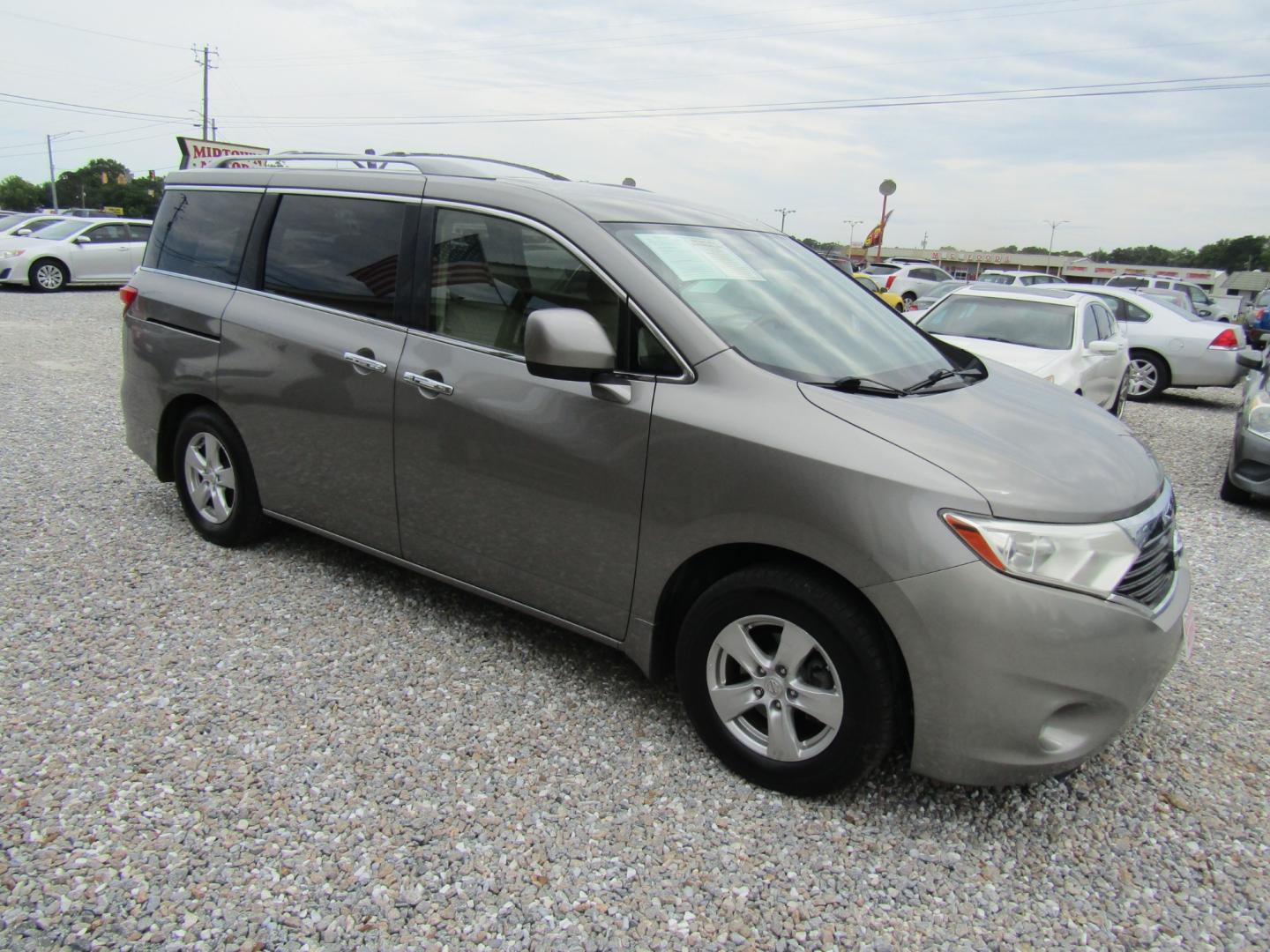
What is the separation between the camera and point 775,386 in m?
2.56

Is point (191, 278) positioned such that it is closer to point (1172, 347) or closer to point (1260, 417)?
point (1260, 417)

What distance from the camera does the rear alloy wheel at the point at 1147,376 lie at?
11.4 metres

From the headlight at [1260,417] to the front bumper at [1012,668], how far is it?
4.68m

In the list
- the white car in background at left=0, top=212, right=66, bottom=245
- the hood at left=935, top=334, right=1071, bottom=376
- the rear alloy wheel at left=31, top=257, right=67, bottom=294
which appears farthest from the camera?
the white car in background at left=0, top=212, right=66, bottom=245

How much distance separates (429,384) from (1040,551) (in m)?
2.10

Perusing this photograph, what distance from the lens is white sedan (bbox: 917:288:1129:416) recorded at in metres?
7.21

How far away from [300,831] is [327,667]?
94cm

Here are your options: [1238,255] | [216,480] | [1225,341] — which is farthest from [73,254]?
[1238,255]

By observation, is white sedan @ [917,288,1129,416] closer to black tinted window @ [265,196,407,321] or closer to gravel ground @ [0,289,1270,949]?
gravel ground @ [0,289,1270,949]

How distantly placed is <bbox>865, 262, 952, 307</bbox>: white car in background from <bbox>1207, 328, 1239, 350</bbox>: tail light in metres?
12.3

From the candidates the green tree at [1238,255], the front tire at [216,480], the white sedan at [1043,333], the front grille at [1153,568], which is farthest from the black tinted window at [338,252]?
the green tree at [1238,255]

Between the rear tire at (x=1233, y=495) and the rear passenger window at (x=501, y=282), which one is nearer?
the rear passenger window at (x=501, y=282)

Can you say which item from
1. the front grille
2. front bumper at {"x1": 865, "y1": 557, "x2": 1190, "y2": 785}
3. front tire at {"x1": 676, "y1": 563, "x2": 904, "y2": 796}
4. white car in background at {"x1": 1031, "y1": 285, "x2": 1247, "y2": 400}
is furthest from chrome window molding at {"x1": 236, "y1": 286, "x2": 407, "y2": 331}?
white car in background at {"x1": 1031, "y1": 285, "x2": 1247, "y2": 400}

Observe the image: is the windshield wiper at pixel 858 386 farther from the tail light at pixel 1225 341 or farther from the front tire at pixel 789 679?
the tail light at pixel 1225 341
